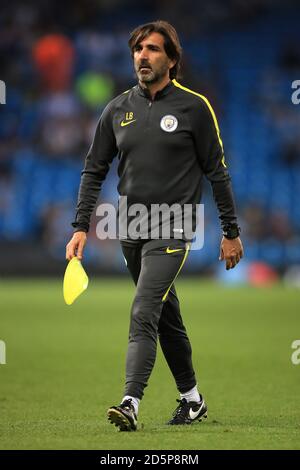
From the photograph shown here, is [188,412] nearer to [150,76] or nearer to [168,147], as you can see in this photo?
[168,147]

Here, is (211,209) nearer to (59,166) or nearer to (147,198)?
(59,166)

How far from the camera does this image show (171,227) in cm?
630

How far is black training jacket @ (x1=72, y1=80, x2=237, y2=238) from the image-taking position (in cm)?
628

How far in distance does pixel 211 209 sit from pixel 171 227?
1864cm

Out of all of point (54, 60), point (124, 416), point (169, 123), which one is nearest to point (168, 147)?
point (169, 123)

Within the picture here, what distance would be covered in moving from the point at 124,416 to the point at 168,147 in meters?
1.60

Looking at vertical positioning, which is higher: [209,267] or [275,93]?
[275,93]

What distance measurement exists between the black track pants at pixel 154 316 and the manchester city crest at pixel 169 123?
66cm

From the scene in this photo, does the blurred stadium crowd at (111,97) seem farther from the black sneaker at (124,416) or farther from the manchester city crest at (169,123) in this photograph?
the black sneaker at (124,416)

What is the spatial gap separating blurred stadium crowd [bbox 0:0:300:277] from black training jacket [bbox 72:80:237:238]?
1677 centimetres

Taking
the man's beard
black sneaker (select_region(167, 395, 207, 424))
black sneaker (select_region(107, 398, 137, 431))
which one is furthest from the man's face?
black sneaker (select_region(167, 395, 207, 424))

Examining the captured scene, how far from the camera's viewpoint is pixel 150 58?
6.27 meters

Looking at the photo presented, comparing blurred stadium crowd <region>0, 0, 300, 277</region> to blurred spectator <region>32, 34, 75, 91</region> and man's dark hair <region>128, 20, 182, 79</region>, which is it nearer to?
blurred spectator <region>32, 34, 75, 91</region>
